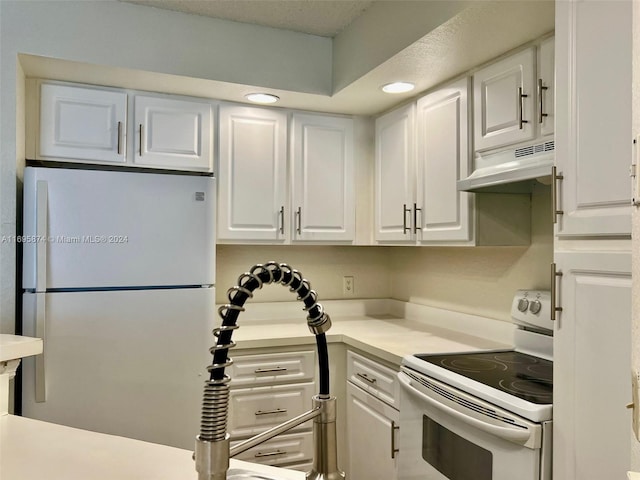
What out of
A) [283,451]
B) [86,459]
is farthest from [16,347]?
[283,451]

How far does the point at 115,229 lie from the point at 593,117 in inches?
71.3

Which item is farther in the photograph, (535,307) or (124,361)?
(124,361)

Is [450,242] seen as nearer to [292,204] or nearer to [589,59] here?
[292,204]

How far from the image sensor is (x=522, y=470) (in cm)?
128

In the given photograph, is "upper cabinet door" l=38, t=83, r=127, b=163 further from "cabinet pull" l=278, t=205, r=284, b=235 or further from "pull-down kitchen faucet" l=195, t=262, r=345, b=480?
"pull-down kitchen faucet" l=195, t=262, r=345, b=480

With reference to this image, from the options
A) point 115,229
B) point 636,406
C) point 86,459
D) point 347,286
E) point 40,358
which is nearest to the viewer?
point 636,406

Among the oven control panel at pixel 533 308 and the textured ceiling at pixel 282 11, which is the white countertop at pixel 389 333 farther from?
the textured ceiling at pixel 282 11

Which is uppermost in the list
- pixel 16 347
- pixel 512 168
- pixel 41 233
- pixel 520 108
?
pixel 520 108

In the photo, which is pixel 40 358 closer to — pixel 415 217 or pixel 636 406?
pixel 415 217

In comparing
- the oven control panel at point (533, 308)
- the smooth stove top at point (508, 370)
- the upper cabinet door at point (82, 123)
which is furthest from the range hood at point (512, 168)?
the upper cabinet door at point (82, 123)

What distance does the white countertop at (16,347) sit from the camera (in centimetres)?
133

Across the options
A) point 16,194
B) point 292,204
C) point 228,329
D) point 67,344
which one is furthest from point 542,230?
point 16,194

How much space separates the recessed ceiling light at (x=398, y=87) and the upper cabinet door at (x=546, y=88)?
2.31ft

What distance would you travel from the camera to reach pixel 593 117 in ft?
3.71
